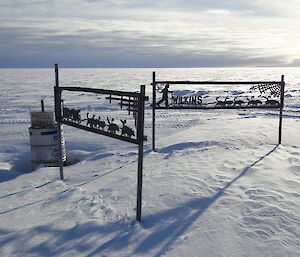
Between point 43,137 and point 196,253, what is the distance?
21.1 feet

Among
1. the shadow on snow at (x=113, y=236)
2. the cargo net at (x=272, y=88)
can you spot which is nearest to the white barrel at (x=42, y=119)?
the shadow on snow at (x=113, y=236)

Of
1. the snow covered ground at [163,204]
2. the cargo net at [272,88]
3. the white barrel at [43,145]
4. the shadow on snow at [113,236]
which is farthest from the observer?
the cargo net at [272,88]

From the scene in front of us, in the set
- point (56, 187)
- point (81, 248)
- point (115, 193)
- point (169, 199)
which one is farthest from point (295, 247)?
point (56, 187)

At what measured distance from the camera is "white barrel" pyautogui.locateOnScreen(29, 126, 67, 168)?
9547 mm

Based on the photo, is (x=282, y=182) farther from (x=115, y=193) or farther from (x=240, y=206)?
(x=115, y=193)

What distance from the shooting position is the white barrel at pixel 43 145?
9.55 m

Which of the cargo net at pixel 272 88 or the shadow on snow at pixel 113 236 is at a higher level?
the cargo net at pixel 272 88

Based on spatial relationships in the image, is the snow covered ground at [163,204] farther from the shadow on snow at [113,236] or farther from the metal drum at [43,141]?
the metal drum at [43,141]

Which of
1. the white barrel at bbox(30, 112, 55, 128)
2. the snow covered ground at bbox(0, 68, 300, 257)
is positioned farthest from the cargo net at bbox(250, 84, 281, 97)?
the white barrel at bbox(30, 112, 55, 128)

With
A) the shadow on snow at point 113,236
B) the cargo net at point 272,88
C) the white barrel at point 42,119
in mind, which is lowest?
the shadow on snow at point 113,236

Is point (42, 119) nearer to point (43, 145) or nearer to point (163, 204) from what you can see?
point (43, 145)

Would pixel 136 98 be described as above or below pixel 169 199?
above

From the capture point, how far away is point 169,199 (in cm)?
622

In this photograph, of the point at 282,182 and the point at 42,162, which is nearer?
the point at 282,182
